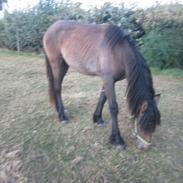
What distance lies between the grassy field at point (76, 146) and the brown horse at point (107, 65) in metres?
0.20

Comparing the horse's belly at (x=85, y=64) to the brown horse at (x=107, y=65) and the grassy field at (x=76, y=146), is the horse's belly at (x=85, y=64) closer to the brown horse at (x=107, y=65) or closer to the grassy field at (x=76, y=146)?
the brown horse at (x=107, y=65)

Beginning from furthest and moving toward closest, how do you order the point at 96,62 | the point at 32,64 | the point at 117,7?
the point at 117,7, the point at 32,64, the point at 96,62

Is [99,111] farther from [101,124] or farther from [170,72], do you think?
[170,72]

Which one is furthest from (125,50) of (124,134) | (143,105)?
(124,134)

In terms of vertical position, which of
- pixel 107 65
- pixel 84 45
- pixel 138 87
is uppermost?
pixel 84 45

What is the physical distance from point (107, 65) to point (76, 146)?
1.07 meters

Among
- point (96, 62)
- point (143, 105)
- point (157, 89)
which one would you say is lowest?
point (157, 89)

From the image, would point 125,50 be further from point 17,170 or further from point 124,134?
point 17,170

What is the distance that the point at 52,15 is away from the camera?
31.4 feet

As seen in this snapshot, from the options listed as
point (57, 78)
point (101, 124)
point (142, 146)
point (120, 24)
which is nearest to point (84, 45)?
point (57, 78)

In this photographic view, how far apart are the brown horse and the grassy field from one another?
20 centimetres

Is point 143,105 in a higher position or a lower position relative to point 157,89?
higher

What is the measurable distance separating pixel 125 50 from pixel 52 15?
20.3 feet

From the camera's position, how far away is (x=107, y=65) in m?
3.94
